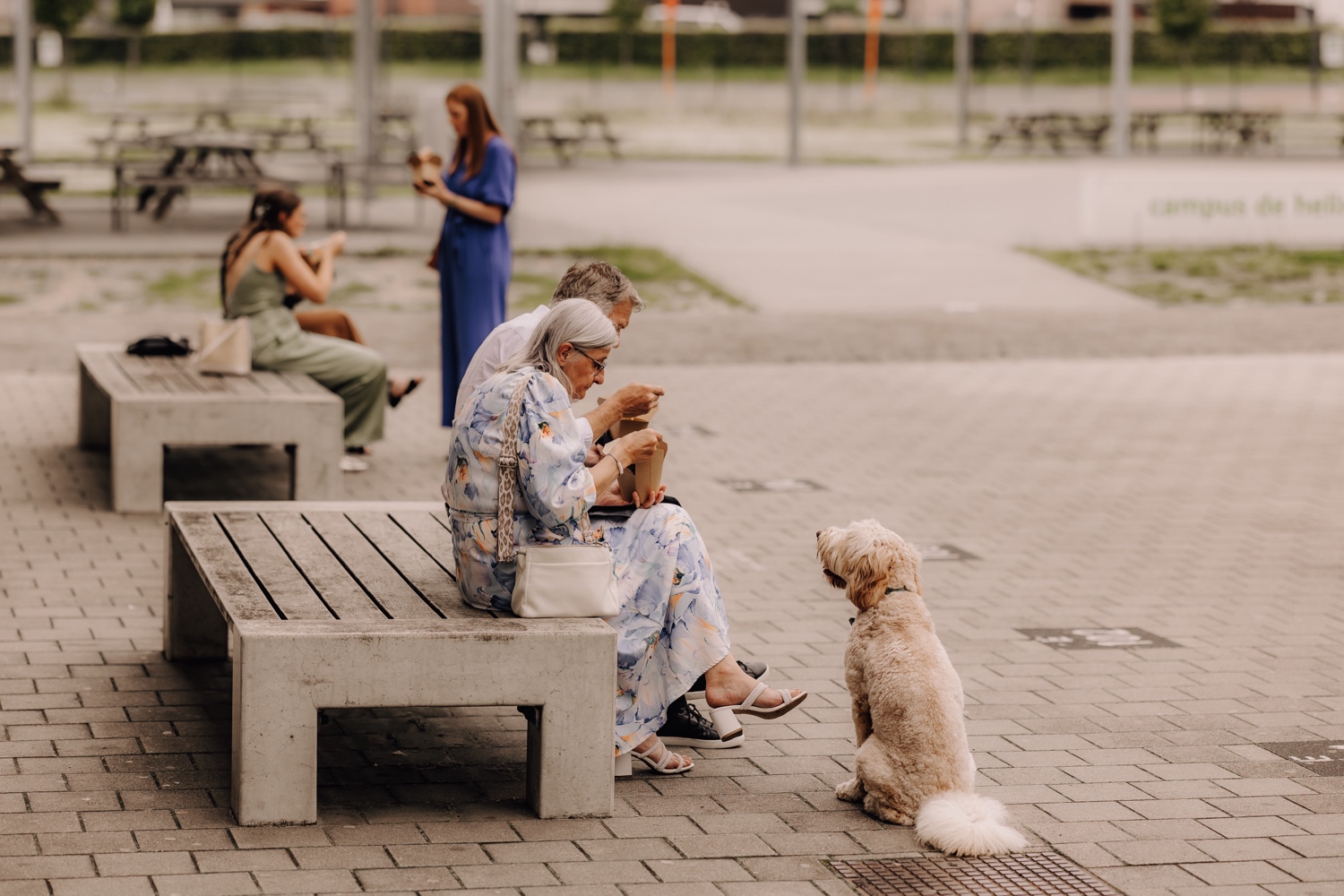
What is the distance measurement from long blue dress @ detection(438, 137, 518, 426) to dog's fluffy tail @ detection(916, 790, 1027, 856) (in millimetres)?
5382

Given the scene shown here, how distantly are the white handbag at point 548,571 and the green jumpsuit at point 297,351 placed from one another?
4.56 metres

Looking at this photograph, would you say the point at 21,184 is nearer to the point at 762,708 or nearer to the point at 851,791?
the point at 762,708

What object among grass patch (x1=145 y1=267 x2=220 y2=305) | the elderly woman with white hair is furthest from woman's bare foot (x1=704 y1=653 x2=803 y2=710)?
grass patch (x1=145 y1=267 x2=220 y2=305)

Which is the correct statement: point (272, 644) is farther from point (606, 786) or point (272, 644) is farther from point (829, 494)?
point (829, 494)

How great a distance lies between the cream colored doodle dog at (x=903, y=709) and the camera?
4.60 metres

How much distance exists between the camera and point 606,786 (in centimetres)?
477

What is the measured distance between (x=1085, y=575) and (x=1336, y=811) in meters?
2.84

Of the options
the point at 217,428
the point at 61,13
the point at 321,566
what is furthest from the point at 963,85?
the point at 321,566

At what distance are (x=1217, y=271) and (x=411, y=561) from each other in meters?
15.8

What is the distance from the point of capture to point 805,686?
6.05m

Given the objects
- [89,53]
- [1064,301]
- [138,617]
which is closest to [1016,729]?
[138,617]

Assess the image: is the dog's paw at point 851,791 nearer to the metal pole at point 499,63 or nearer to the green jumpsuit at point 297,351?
the green jumpsuit at point 297,351

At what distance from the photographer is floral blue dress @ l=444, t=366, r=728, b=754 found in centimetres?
471

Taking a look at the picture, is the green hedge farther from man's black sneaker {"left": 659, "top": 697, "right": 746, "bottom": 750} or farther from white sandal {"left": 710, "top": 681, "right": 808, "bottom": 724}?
white sandal {"left": 710, "top": 681, "right": 808, "bottom": 724}
